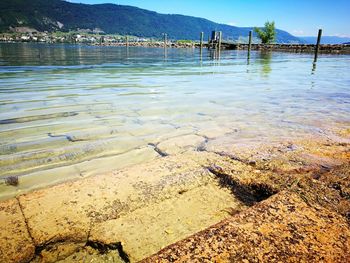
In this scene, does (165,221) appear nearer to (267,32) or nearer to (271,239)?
(271,239)

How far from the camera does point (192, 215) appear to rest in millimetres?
1824

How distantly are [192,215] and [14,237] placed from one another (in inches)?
44.0

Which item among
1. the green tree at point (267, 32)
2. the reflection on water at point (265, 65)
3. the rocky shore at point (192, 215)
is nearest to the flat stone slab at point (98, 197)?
the rocky shore at point (192, 215)

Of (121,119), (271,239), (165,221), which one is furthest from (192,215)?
(121,119)

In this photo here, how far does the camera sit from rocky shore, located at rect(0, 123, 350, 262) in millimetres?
1211

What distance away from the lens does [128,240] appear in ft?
5.14

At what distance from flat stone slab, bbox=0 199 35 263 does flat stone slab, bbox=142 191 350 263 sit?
80cm

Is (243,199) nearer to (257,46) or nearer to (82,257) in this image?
(82,257)

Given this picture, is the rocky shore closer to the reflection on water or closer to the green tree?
the reflection on water

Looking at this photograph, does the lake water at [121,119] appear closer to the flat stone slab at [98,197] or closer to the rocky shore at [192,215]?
the flat stone slab at [98,197]

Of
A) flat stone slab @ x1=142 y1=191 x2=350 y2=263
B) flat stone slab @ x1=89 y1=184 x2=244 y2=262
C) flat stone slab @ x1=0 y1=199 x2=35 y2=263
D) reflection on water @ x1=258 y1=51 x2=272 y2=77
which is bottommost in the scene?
flat stone slab @ x1=89 y1=184 x2=244 y2=262

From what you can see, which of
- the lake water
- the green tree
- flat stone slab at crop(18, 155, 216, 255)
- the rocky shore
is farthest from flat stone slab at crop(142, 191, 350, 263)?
the green tree

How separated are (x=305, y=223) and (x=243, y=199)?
2.16 feet

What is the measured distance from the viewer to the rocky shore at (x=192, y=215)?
1.21m
